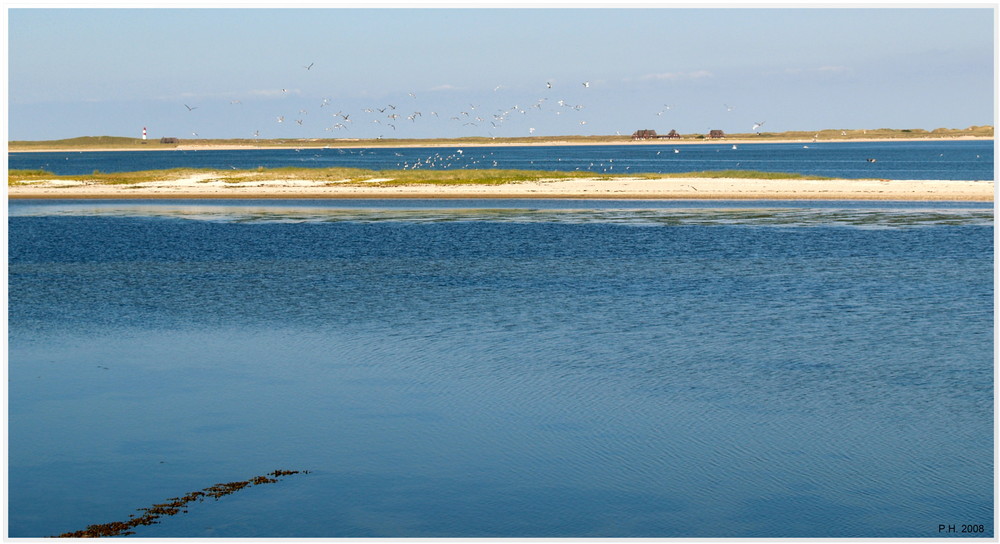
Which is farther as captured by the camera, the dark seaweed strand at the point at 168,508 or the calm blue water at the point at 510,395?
the calm blue water at the point at 510,395

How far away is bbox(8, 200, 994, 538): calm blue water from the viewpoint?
45.2 ft

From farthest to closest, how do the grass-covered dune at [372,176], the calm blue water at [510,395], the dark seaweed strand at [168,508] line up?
the grass-covered dune at [372,176] → the calm blue water at [510,395] → the dark seaweed strand at [168,508]

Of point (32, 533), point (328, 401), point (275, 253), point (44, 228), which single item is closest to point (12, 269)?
point (275, 253)

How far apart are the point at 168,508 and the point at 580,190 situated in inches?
2683

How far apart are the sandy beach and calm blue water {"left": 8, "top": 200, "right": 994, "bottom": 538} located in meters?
36.0

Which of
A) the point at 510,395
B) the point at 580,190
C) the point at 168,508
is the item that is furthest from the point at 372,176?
the point at 168,508

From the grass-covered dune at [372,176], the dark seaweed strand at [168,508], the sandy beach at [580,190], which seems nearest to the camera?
the dark seaweed strand at [168,508]

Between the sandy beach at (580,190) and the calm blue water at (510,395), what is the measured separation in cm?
3599

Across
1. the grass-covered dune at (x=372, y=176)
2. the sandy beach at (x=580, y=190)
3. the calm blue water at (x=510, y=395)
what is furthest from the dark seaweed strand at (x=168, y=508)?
the grass-covered dune at (x=372, y=176)

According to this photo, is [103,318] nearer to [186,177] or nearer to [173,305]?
[173,305]

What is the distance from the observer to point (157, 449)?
1611 centimetres

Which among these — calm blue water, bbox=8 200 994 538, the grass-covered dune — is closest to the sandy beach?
the grass-covered dune

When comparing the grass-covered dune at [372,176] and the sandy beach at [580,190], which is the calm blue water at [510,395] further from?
the grass-covered dune at [372,176]

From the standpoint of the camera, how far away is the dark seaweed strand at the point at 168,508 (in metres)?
13.0
